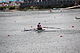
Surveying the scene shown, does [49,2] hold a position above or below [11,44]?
below

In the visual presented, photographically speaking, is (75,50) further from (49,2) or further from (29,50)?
(49,2)

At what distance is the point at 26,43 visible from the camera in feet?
149

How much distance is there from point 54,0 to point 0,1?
39.3 meters

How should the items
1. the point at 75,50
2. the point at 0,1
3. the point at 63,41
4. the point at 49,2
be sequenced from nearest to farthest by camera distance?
the point at 75,50 < the point at 63,41 < the point at 49,2 < the point at 0,1

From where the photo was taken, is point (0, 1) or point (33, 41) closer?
point (33, 41)

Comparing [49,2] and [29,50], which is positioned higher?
[29,50]

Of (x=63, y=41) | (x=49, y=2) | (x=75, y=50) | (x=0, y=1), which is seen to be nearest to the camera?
(x=75, y=50)

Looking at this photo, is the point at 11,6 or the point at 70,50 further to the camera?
the point at 11,6

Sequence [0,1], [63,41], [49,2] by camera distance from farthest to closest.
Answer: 1. [0,1]
2. [49,2]
3. [63,41]

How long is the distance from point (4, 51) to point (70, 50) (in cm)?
835

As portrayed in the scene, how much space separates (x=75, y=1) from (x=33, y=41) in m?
125

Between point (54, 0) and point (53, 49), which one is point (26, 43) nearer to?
point (53, 49)

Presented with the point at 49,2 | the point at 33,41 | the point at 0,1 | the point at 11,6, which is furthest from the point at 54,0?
the point at 33,41

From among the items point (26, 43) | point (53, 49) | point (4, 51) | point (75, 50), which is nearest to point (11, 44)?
point (26, 43)
